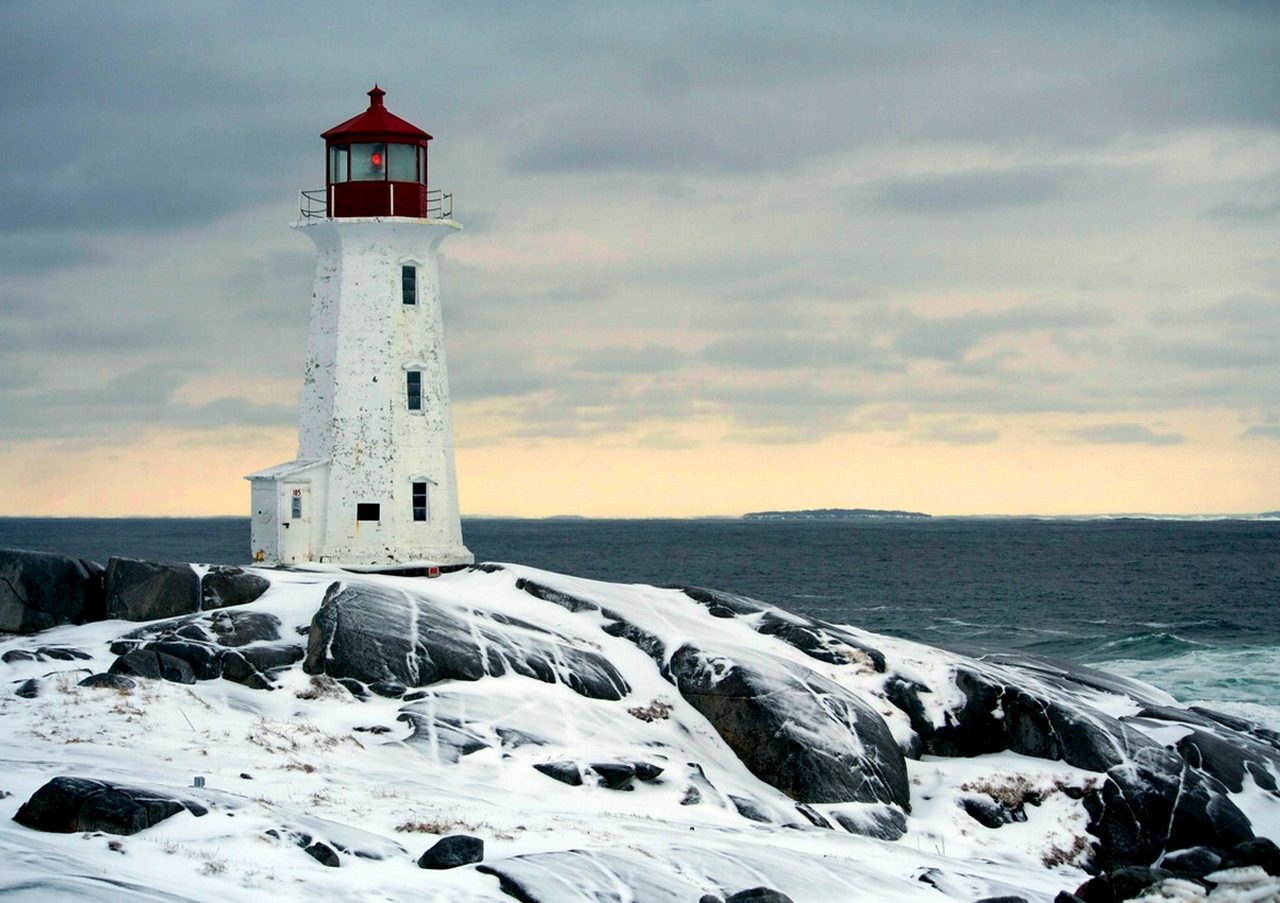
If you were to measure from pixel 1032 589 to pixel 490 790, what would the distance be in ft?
222

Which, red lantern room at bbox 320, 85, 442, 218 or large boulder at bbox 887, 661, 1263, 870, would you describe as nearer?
large boulder at bbox 887, 661, 1263, 870

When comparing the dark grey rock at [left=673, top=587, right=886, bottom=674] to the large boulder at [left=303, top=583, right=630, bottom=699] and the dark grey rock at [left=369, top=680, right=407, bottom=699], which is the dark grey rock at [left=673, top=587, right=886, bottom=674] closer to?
the large boulder at [left=303, top=583, right=630, bottom=699]

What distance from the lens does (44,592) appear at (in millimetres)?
26750

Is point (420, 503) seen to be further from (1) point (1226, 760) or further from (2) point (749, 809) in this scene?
(1) point (1226, 760)

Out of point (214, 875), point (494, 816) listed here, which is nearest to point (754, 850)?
point (494, 816)

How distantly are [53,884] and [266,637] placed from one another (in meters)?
12.1

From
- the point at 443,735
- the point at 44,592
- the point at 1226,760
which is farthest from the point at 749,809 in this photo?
the point at 44,592

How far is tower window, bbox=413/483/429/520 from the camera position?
35.7 metres

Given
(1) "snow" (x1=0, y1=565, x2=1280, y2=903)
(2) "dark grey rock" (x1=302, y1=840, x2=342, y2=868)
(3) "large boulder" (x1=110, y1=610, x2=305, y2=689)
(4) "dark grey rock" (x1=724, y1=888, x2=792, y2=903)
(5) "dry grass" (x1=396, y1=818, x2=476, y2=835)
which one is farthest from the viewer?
(3) "large boulder" (x1=110, y1=610, x2=305, y2=689)

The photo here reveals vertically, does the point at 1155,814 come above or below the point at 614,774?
below

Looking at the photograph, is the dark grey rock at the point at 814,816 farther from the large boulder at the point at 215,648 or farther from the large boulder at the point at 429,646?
the large boulder at the point at 215,648

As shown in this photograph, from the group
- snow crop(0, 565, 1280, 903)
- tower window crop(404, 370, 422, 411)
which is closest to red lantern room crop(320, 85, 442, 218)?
tower window crop(404, 370, 422, 411)

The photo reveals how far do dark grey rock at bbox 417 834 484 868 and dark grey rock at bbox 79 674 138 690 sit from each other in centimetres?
807

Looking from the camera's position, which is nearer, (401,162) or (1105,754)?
(1105,754)
